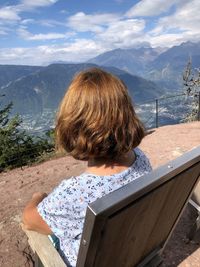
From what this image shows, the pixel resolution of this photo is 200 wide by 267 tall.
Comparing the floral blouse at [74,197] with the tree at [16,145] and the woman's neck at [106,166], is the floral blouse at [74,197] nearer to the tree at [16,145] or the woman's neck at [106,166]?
the woman's neck at [106,166]

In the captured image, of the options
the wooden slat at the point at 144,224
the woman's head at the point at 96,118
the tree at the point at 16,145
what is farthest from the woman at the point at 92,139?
the tree at the point at 16,145

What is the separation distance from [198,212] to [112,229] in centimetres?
183

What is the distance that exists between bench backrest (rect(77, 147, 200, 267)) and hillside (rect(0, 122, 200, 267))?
1.10 meters

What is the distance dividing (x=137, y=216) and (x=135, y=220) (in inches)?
1.1

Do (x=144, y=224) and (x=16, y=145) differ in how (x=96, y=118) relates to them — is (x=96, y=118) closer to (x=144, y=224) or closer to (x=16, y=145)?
(x=144, y=224)

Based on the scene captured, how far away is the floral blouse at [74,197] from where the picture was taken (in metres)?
1.55

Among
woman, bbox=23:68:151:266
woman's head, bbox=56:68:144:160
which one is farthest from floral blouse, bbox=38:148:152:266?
woman's head, bbox=56:68:144:160

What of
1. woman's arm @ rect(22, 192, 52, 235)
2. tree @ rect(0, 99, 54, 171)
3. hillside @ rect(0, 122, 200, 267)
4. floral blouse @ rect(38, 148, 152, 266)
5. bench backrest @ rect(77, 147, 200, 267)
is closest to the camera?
bench backrest @ rect(77, 147, 200, 267)

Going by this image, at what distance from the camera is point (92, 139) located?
1519 mm

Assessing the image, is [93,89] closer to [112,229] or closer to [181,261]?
[112,229]

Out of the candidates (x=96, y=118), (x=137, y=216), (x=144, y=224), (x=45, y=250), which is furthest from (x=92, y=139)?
(x=45, y=250)

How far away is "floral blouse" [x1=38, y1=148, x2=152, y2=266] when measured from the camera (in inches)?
60.9

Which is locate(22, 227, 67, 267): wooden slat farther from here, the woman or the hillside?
the hillside

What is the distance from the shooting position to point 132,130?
1594mm
